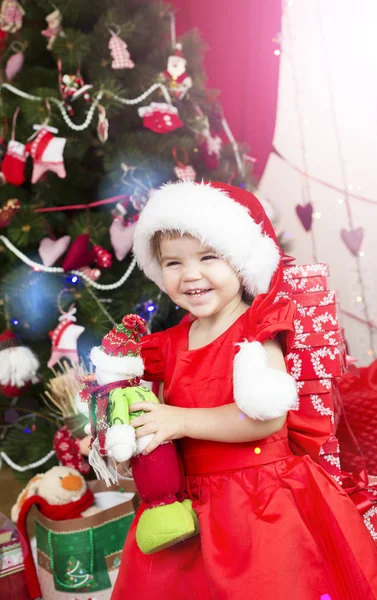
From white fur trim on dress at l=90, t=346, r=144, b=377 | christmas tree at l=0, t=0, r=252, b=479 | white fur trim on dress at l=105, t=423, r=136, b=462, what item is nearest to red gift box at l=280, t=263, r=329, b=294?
white fur trim on dress at l=90, t=346, r=144, b=377

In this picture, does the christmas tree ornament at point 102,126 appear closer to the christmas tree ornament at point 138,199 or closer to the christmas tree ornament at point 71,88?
the christmas tree ornament at point 71,88

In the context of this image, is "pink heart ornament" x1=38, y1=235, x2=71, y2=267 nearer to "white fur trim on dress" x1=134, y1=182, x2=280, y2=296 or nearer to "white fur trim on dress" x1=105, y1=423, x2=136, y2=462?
"white fur trim on dress" x1=134, y1=182, x2=280, y2=296

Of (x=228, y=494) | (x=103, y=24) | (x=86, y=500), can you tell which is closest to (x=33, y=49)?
(x=103, y=24)

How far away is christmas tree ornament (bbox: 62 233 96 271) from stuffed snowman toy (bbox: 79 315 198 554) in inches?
32.8

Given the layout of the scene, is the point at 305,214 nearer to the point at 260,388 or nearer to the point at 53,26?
the point at 53,26

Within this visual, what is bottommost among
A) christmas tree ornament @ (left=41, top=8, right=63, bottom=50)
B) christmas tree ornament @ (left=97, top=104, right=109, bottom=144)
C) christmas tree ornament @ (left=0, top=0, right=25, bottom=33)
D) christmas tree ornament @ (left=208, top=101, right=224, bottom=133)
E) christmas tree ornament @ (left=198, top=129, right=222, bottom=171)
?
christmas tree ornament @ (left=198, top=129, right=222, bottom=171)

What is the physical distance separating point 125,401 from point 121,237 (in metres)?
0.95

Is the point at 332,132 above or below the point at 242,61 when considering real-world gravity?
below

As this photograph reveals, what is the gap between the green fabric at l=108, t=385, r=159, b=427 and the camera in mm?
996

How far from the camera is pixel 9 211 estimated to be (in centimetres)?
198

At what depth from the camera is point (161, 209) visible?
3.73 ft

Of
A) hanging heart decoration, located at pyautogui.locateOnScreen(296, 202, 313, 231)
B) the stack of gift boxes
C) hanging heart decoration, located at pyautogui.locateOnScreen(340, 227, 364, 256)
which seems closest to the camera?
the stack of gift boxes

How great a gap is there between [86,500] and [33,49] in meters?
1.54

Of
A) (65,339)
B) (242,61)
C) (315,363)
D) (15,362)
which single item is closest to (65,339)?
(65,339)
